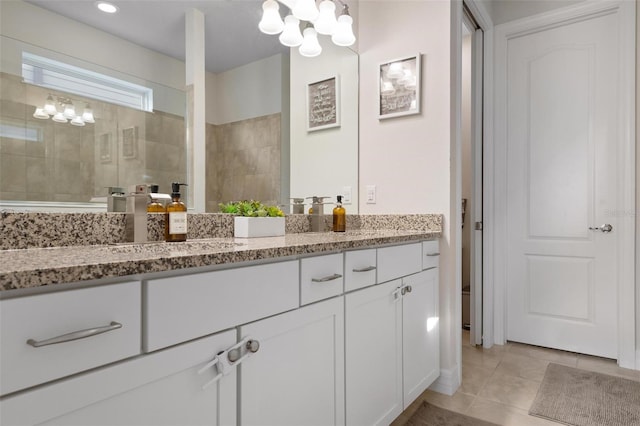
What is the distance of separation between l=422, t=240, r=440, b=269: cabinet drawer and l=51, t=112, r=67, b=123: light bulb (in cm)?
154

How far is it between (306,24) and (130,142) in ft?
4.08

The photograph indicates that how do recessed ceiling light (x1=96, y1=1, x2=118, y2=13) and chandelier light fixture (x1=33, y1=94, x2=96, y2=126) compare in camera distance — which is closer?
chandelier light fixture (x1=33, y1=94, x2=96, y2=126)

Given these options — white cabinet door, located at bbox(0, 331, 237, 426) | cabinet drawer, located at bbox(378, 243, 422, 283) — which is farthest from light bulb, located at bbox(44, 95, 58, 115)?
cabinet drawer, located at bbox(378, 243, 422, 283)

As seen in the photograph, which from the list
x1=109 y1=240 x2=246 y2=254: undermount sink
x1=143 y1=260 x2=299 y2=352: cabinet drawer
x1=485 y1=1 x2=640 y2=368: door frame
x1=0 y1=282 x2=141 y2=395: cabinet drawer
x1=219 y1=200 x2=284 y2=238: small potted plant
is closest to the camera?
x1=0 y1=282 x2=141 y2=395: cabinet drawer

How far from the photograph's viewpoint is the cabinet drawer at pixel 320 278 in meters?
1.13

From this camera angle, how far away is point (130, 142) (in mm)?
1206

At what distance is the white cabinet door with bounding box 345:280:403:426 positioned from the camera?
133 cm

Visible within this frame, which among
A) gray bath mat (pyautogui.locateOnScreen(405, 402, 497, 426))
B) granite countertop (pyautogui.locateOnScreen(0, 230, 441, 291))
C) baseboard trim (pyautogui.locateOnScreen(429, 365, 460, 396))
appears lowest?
gray bath mat (pyautogui.locateOnScreen(405, 402, 497, 426))

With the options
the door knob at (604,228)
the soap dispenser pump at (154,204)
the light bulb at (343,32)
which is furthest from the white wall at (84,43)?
the door knob at (604,228)

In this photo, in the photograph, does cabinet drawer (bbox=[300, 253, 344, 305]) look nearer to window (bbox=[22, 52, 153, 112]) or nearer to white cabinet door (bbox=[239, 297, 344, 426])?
white cabinet door (bbox=[239, 297, 344, 426])

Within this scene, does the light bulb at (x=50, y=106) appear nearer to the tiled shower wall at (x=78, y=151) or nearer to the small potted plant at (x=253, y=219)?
the tiled shower wall at (x=78, y=151)

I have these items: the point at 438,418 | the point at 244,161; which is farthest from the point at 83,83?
the point at 438,418

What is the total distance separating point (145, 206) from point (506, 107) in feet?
8.75

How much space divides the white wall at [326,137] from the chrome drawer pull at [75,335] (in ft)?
4.45
